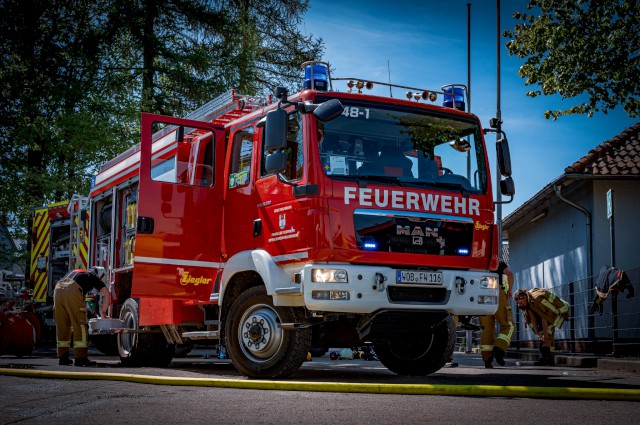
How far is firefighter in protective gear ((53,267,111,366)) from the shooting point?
39.8 feet

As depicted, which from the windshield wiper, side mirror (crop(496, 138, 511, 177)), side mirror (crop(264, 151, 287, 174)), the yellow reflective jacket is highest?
side mirror (crop(496, 138, 511, 177))

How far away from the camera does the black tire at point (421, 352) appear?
10.0 metres

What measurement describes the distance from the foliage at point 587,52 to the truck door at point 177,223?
1047cm

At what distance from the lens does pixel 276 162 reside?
8.66m

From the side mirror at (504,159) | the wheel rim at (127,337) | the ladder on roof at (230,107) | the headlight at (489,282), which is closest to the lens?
the headlight at (489,282)

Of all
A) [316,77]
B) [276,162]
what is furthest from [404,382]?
[316,77]

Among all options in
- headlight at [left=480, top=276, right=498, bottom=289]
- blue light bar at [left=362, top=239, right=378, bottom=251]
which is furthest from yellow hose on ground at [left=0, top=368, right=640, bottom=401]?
headlight at [left=480, top=276, right=498, bottom=289]

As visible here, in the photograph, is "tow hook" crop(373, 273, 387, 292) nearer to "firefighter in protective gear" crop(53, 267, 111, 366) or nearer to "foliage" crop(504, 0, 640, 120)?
"firefighter in protective gear" crop(53, 267, 111, 366)

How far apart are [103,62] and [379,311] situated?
1727 cm

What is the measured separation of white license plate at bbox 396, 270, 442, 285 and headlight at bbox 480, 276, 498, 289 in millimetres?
591

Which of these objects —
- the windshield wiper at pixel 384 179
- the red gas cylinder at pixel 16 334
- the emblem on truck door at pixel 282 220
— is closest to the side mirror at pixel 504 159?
the windshield wiper at pixel 384 179

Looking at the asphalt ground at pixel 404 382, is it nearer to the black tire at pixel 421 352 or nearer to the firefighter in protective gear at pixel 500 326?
the black tire at pixel 421 352

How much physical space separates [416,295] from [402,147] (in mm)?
1598

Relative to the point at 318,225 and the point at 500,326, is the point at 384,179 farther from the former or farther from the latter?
the point at 500,326
